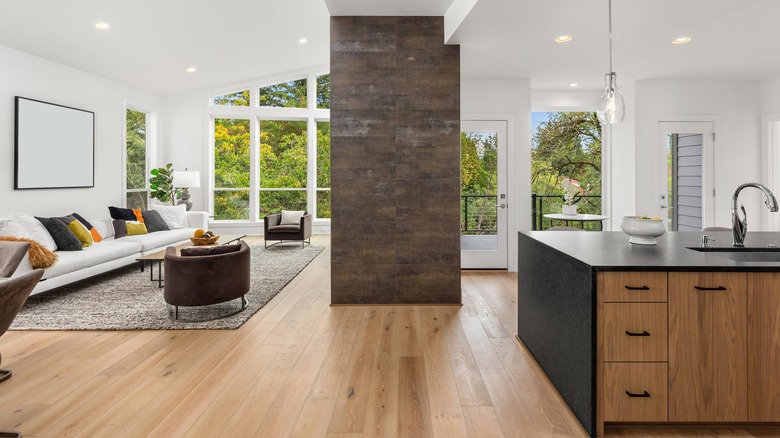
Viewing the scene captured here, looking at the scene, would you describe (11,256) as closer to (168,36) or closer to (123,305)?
(123,305)

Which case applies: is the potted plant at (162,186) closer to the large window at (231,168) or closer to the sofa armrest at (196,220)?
the sofa armrest at (196,220)

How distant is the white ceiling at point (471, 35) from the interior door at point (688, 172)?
0.74 m

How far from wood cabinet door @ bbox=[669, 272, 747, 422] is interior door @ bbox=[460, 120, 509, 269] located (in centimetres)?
401

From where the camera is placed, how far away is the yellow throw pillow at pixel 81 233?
17.7ft

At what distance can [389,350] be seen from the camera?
3.20 metres

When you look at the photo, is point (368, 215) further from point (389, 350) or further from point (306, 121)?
point (306, 121)

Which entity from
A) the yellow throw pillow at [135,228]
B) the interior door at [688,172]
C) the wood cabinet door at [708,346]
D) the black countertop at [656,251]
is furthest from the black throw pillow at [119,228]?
the interior door at [688,172]

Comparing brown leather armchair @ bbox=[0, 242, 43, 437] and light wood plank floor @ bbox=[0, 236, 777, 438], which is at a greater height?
brown leather armchair @ bbox=[0, 242, 43, 437]

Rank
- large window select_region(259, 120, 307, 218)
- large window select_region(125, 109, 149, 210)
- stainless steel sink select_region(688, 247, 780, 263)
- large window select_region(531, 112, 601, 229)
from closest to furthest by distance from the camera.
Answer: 1. stainless steel sink select_region(688, 247, 780, 263)
2. large window select_region(531, 112, 601, 229)
3. large window select_region(125, 109, 149, 210)
4. large window select_region(259, 120, 307, 218)

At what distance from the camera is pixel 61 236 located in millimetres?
5113

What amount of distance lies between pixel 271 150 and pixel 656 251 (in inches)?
325

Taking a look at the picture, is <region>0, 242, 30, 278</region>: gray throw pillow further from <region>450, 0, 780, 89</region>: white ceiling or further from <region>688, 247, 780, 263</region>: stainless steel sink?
<region>688, 247, 780, 263</region>: stainless steel sink

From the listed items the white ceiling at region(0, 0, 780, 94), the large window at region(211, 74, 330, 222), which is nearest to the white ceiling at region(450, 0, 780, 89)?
the white ceiling at region(0, 0, 780, 94)

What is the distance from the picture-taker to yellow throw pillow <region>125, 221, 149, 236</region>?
6504 mm
